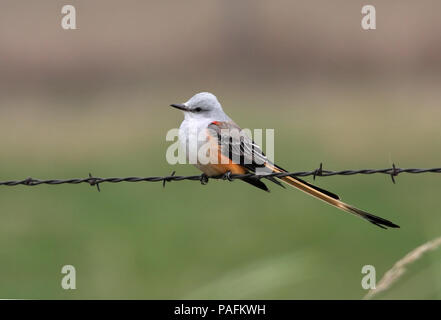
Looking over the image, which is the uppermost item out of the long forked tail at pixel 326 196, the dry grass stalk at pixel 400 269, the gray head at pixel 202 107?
the gray head at pixel 202 107

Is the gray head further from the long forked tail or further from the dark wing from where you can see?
the long forked tail

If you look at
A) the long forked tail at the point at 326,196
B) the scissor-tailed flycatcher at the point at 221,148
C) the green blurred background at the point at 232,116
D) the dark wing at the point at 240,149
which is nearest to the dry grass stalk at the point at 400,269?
the green blurred background at the point at 232,116

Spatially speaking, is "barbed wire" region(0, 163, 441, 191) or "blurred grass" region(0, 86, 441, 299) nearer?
"barbed wire" region(0, 163, 441, 191)

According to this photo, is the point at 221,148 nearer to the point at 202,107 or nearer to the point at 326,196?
the point at 202,107

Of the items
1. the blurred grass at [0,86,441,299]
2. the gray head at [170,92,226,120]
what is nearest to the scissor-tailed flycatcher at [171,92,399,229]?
the gray head at [170,92,226,120]

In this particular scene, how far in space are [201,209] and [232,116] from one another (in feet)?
12.1

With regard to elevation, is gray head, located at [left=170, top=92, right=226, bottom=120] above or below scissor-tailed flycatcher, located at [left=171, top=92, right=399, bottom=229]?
above

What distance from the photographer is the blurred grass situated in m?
8.74

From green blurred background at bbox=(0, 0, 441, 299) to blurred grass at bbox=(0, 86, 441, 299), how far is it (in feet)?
0.09

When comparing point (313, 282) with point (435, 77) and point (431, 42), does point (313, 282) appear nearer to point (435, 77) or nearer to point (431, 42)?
point (435, 77)

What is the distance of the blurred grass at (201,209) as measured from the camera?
8.74 m

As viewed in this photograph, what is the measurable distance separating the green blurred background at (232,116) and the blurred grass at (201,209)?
0.03 m

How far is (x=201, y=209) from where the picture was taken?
11.1m

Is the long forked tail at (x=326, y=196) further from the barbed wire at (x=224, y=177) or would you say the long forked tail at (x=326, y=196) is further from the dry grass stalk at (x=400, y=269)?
the dry grass stalk at (x=400, y=269)
